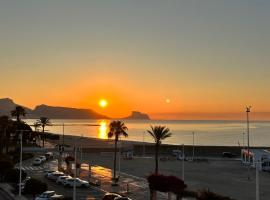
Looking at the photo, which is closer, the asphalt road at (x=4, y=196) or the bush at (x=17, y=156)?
the asphalt road at (x=4, y=196)

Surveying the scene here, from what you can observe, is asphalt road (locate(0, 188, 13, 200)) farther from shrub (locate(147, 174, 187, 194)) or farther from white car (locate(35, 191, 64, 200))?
shrub (locate(147, 174, 187, 194))

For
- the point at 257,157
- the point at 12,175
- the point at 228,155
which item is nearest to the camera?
the point at 12,175

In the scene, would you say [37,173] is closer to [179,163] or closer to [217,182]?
[217,182]

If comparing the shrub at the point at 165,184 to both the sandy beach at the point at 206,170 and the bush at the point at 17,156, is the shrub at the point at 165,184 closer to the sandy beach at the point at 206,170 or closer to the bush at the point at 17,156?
the sandy beach at the point at 206,170

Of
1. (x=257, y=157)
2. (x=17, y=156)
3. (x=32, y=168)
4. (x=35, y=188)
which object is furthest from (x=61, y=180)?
(x=17, y=156)

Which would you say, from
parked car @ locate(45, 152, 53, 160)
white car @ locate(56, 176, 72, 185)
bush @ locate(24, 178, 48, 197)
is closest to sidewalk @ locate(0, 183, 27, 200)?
bush @ locate(24, 178, 48, 197)

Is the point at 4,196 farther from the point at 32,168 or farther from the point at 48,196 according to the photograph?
the point at 32,168

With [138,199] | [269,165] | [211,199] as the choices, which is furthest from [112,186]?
[269,165]

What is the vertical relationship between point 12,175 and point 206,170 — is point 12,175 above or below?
above

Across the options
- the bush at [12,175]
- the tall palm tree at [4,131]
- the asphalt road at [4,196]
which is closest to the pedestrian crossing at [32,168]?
the tall palm tree at [4,131]

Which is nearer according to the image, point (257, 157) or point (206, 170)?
point (257, 157)

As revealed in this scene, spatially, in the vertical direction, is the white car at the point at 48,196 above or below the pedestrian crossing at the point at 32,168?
above

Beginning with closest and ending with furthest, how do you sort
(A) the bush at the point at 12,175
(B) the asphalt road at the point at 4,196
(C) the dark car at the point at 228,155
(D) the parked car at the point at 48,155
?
(B) the asphalt road at the point at 4,196 → (A) the bush at the point at 12,175 → (D) the parked car at the point at 48,155 → (C) the dark car at the point at 228,155

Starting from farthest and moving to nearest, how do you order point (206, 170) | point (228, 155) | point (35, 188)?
point (228, 155)
point (206, 170)
point (35, 188)
